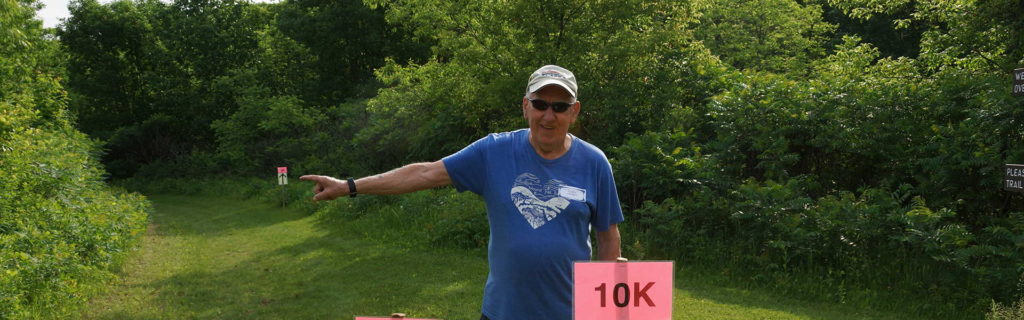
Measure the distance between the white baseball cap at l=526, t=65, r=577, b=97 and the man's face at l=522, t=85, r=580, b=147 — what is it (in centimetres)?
2

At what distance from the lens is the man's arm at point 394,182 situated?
3314mm

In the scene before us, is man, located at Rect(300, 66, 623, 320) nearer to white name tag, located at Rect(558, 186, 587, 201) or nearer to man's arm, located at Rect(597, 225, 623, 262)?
white name tag, located at Rect(558, 186, 587, 201)

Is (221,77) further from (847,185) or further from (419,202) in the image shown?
(847,185)

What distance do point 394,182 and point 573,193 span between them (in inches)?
29.1

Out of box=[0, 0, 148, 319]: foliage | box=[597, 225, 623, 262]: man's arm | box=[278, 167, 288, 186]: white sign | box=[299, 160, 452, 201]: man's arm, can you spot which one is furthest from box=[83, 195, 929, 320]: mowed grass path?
box=[299, 160, 452, 201]: man's arm

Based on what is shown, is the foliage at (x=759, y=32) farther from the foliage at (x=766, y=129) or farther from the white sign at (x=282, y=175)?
the white sign at (x=282, y=175)

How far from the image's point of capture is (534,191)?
3195mm

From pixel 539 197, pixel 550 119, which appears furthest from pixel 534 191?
pixel 550 119

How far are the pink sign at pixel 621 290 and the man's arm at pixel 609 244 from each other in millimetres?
489

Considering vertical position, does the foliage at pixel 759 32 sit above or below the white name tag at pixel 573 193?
above

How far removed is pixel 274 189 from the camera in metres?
26.3

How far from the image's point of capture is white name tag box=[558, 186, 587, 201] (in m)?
3.20

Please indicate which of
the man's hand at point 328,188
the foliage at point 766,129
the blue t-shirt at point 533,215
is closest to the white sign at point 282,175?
the foliage at point 766,129

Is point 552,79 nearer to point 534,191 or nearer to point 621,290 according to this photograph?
point 534,191
